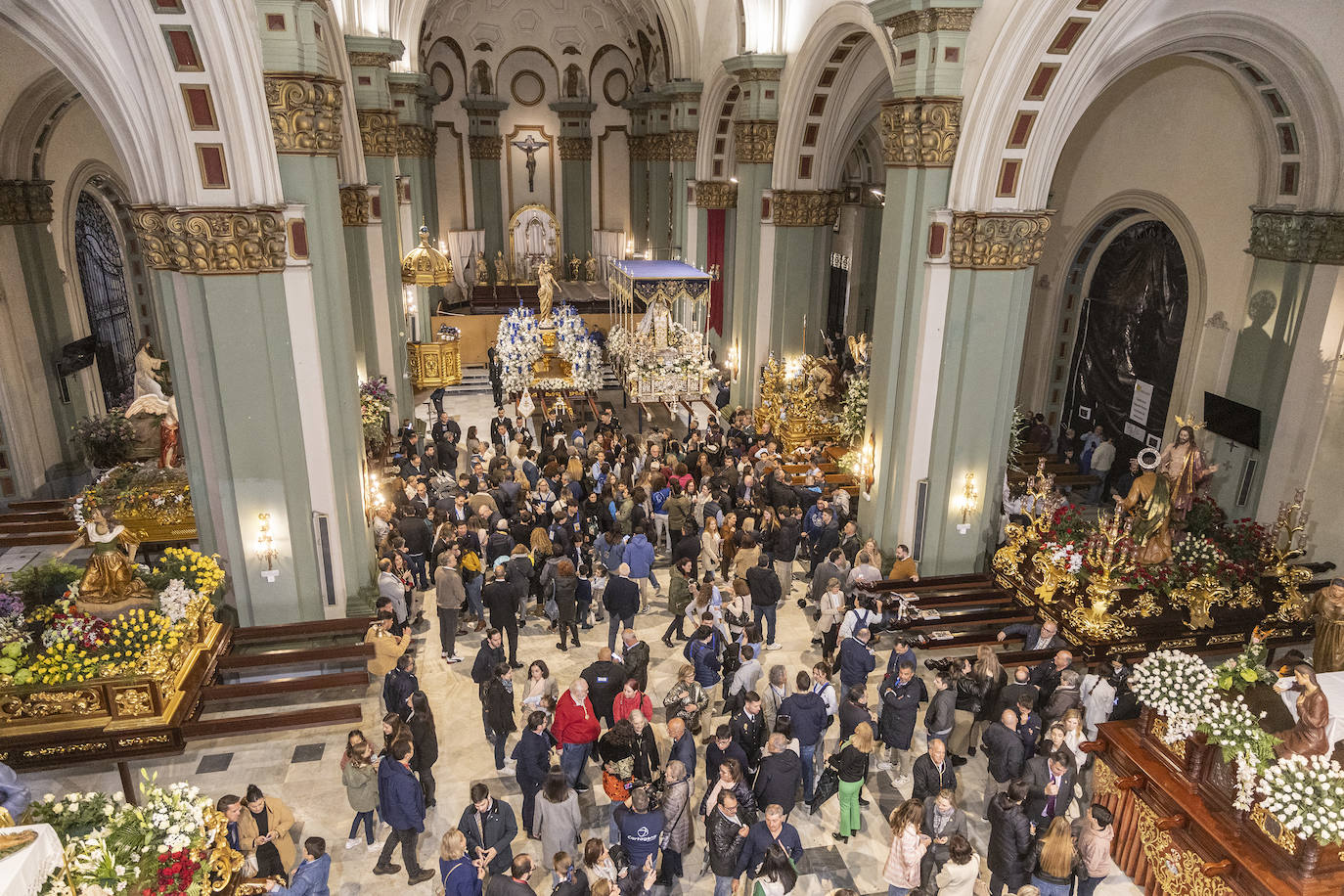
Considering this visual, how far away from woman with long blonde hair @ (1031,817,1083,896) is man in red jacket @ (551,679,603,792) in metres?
3.87

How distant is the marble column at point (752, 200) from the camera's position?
1803 centimetres

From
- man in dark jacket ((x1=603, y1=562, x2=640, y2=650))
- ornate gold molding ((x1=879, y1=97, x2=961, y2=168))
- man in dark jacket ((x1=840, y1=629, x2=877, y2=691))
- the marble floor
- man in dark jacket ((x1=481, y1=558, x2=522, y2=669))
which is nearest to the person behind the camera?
the marble floor

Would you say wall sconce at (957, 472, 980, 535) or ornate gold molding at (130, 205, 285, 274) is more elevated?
ornate gold molding at (130, 205, 285, 274)

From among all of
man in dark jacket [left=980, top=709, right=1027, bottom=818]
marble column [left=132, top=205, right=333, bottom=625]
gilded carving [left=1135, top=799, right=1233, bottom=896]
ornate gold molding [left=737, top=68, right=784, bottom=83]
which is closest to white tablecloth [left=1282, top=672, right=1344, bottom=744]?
gilded carving [left=1135, top=799, right=1233, bottom=896]

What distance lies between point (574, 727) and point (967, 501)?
23.7 feet

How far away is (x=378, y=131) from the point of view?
1666cm

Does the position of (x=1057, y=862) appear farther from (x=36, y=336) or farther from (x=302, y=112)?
(x=36, y=336)

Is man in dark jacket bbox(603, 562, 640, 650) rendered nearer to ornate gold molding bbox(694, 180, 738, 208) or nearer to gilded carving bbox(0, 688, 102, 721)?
gilded carving bbox(0, 688, 102, 721)

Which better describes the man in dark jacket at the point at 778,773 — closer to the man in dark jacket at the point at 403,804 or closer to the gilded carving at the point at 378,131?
the man in dark jacket at the point at 403,804

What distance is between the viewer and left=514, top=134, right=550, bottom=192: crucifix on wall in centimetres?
3130

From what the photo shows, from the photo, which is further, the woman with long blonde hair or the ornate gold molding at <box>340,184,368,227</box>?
the ornate gold molding at <box>340,184,368,227</box>

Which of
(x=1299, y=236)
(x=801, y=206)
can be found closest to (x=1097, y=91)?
(x=1299, y=236)

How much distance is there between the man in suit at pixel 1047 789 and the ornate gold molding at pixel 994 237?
6789 millimetres

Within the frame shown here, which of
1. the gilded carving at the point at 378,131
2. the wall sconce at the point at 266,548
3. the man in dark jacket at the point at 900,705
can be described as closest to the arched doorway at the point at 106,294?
the gilded carving at the point at 378,131
